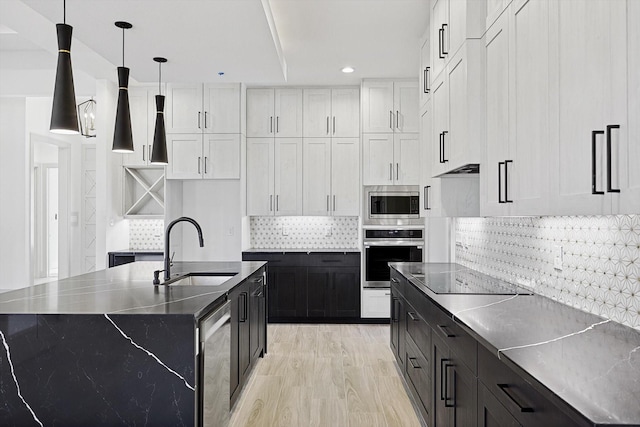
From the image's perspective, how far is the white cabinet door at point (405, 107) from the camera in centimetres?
577

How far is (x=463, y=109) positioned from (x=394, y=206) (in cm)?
315

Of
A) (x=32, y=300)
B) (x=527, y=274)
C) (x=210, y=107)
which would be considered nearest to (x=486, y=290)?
(x=527, y=274)

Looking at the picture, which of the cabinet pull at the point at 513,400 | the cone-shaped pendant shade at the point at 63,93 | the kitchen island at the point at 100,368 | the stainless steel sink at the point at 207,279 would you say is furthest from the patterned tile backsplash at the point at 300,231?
the cabinet pull at the point at 513,400

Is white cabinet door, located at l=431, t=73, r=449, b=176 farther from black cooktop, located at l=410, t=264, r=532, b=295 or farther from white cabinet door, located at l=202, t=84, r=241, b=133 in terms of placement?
white cabinet door, located at l=202, t=84, r=241, b=133

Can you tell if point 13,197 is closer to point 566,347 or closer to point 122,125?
point 122,125

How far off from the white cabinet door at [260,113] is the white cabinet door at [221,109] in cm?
24

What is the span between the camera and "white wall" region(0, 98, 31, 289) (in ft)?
22.5

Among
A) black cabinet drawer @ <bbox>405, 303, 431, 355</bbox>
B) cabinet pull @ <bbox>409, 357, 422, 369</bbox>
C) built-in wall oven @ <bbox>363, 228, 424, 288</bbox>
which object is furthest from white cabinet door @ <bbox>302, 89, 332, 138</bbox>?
cabinet pull @ <bbox>409, 357, 422, 369</bbox>

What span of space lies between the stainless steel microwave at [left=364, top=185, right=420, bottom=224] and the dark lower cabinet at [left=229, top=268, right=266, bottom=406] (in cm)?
193

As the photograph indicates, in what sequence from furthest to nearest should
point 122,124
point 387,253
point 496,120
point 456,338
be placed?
1. point 387,253
2. point 122,124
3. point 496,120
4. point 456,338

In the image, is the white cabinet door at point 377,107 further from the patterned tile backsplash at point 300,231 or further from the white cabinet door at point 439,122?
the white cabinet door at point 439,122

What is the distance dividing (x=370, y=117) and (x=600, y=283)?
4147mm

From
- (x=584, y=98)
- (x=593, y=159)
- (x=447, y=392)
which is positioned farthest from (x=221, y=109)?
(x=593, y=159)

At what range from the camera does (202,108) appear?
227 inches
